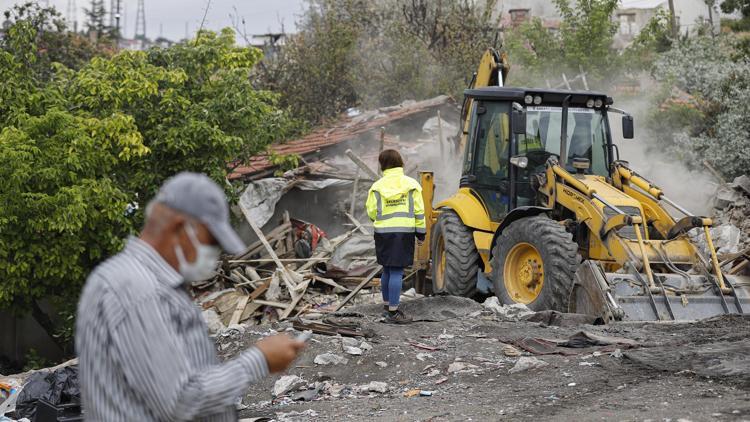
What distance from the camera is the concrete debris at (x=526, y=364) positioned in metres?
7.87

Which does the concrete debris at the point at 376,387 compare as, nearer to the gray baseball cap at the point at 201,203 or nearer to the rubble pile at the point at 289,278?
the rubble pile at the point at 289,278

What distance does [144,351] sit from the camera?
9.11 ft

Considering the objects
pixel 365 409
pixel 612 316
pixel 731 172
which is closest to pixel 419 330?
pixel 612 316

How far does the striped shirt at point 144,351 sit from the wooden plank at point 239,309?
11.5m

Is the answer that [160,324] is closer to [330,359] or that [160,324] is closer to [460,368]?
[460,368]

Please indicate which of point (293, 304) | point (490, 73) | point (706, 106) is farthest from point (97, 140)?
point (706, 106)

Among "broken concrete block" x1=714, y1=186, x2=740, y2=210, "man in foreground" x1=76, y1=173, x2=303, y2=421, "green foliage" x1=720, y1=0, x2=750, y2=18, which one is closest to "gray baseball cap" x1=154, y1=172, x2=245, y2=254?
"man in foreground" x1=76, y1=173, x2=303, y2=421

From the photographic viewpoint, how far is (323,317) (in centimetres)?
1038

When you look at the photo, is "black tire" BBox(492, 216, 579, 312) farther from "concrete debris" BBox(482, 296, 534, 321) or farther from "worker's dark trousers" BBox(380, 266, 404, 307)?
"worker's dark trousers" BBox(380, 266, 404, 307)

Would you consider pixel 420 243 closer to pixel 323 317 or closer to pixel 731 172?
pixel 323 317

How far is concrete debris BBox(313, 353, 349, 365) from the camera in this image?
28.6 ft

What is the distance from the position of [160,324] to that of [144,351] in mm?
89

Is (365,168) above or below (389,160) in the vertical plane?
below

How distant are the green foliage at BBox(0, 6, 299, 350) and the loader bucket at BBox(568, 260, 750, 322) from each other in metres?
6.29
